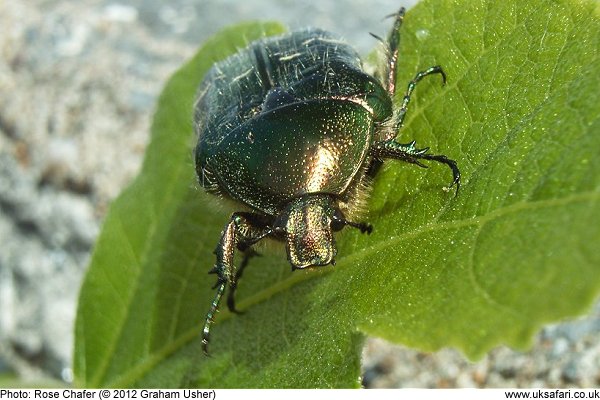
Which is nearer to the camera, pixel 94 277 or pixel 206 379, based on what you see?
pixel 206 379

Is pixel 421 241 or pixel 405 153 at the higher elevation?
pixel 405 153

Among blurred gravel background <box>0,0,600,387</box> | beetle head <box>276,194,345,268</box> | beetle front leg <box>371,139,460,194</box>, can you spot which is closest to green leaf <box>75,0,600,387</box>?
beetle front leg <box>371,139,460,194</box>

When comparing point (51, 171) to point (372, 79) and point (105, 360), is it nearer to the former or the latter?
point (105, 360)

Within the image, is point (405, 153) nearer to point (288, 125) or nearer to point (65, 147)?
point (288, 125)

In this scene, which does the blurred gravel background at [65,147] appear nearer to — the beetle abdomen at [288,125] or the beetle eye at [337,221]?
the beetle abdomen at [288,125]

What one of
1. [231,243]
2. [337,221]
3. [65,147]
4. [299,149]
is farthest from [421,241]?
[65,147]
